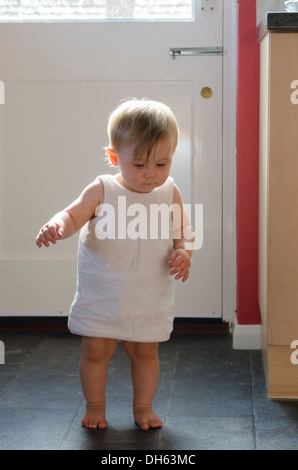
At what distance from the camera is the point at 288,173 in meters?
1.85

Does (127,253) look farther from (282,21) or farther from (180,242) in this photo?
(282,21)

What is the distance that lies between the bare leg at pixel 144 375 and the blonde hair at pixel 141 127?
46 cm

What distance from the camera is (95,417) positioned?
1.76 metres

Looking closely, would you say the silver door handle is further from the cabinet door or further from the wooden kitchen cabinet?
the cabinet door

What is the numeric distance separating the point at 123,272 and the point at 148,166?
248 millimetres

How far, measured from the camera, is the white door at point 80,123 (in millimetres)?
2494

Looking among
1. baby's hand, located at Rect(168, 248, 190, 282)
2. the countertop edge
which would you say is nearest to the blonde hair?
baby's hand, located at Rect(168, 248, 190, 282)

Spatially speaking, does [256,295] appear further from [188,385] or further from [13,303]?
[13,303]

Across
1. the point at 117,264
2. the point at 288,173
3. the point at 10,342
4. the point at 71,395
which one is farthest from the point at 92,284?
the point at 10,342

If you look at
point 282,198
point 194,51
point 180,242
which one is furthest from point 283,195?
point 194,51

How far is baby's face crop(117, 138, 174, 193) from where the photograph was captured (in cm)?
165

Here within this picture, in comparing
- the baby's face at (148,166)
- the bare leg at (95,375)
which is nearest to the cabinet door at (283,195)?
the baby's face at (148,166)

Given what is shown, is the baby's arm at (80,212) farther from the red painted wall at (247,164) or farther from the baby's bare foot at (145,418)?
the red painted wall at (247,164)

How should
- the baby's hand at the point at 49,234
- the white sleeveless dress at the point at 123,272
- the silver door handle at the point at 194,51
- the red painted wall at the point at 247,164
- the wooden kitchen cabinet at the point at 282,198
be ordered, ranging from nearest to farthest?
the baby's hand at the point at 49,234, the white sleeveless dress at the point at 123,272, the wooden kitchen cabinet at the point at 282,198, the red painted wall at the point at 247,164, the silver door handle at the point at 194,51
